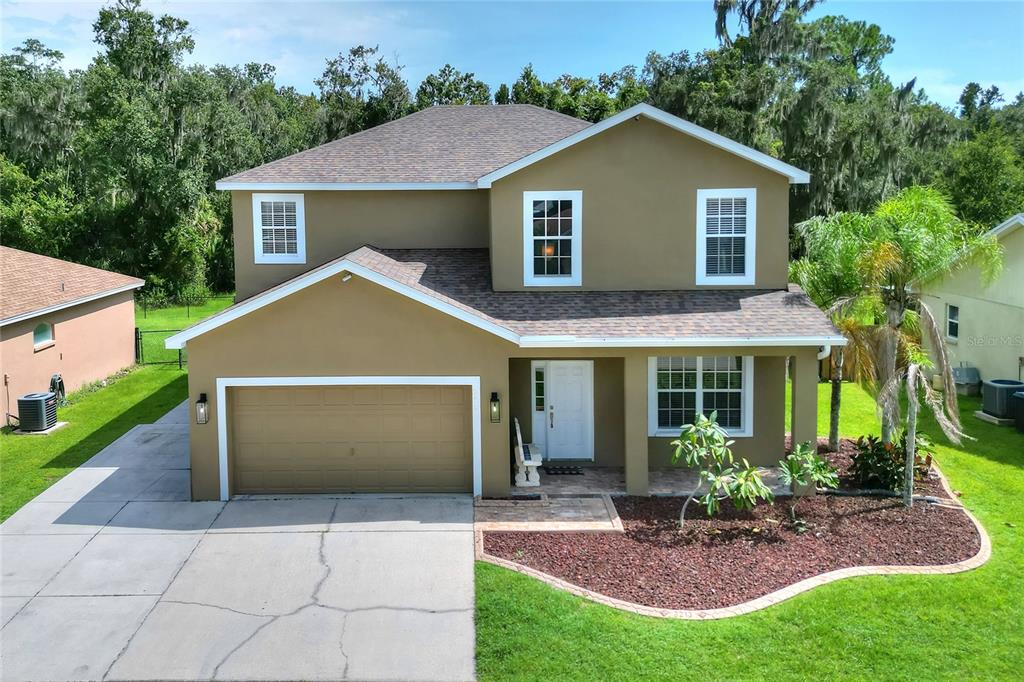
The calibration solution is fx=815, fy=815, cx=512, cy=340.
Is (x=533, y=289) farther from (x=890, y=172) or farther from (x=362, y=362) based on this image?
(x=890, y=172)

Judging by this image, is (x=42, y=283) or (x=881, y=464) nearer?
(x=881, y=464)

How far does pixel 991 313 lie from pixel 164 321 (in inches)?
1220

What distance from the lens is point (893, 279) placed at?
13.5 meters

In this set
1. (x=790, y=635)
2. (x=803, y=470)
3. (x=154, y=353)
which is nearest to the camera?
(x=790, y=635)

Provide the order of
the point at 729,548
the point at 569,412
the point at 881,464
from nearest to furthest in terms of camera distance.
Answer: the point at 729,548 < the point at 881,464 < the point at 569,412

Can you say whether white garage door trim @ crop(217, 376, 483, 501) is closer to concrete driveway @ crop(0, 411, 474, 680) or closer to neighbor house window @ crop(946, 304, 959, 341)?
concrete driveway @ crop(0, 411, 474, 680)

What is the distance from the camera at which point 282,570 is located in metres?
10.5

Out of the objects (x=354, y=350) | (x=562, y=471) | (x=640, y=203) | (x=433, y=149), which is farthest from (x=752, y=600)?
(x=433, y=149)

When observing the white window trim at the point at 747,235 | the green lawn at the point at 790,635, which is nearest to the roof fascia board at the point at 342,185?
the white window trim at the point at 747,235

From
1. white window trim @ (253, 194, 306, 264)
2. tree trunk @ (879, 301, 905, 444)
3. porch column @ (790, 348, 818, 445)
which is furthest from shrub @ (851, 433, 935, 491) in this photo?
white window trim @ (253, 194, 306, 264)

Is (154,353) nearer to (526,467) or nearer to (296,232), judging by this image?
(296,232)

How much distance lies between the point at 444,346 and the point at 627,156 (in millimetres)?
4779

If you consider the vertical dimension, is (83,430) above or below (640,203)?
below

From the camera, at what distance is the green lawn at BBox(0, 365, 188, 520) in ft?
47.0
